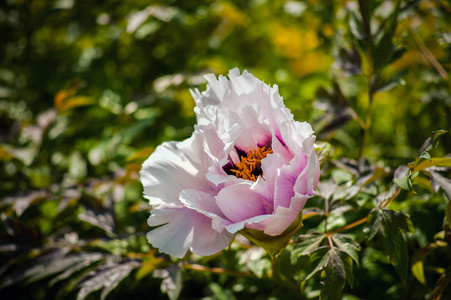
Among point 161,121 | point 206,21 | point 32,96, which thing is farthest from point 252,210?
point 32,96

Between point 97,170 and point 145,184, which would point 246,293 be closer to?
point 145,184

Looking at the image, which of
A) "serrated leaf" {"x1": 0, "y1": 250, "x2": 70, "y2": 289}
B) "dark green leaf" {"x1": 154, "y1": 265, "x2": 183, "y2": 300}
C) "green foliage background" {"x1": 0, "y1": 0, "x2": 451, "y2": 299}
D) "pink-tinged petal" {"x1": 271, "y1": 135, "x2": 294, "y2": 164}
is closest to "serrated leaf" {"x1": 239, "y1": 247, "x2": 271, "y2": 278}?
"green foliage background" {"x1": 0, "y1": 0, "x2": 451, "y2": 299}

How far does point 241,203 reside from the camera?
18.4 inches

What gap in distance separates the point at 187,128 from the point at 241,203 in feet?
1.72

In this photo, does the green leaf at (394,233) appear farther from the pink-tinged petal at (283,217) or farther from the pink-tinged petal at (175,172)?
the pink-tinged petal at (175,172)

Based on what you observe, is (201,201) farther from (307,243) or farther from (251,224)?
(307,243)

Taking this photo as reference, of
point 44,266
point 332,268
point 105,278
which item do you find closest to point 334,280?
point 332,268

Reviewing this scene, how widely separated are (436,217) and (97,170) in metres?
0.88

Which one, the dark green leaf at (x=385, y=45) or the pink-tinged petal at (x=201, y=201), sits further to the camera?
the dark green leaf at (x=385, y=45)

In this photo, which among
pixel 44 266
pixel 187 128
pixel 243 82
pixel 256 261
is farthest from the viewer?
pixel 187 128

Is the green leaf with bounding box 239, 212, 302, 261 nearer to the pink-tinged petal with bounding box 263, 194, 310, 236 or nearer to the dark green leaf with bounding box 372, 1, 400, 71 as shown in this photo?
the pink-tinged petal with bounding box 263, 194, 310, 236

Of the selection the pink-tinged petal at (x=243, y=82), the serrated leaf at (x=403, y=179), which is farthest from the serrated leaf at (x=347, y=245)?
the pink-tinged petal at (x=243, y=82)

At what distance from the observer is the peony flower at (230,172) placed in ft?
1.50

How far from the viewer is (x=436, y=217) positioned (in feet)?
2.31
